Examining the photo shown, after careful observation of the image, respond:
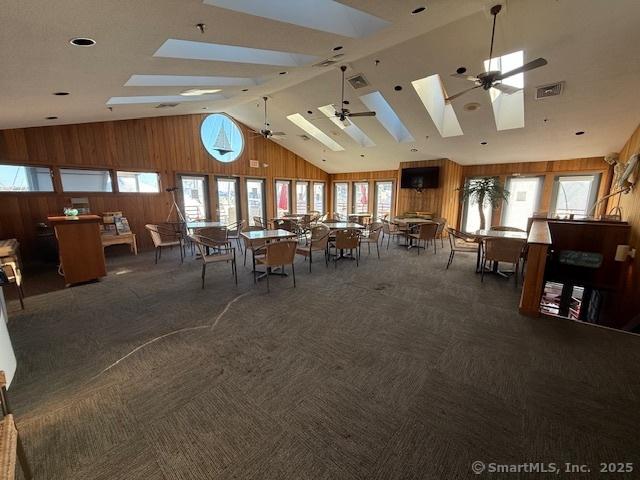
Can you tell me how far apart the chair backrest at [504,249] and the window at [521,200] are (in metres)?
4.83

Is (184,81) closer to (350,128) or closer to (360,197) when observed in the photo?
(350,128)

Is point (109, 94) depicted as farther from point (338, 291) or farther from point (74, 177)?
point (338, 291)

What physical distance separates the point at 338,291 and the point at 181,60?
356cm

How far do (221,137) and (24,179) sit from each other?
4680 millimetres

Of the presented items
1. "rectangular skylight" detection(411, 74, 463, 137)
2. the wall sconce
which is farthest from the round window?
the wall sconce

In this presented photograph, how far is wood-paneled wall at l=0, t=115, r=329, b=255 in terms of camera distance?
514 centimetres

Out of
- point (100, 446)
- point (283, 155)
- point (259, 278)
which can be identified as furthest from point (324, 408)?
point (283, 155)

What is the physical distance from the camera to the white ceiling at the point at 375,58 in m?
2.13

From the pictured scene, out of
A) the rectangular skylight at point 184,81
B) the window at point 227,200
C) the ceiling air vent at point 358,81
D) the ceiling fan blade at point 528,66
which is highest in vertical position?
the ceiling air vent at point 358,81

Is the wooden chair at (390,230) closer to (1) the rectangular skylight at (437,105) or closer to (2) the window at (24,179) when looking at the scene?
(1) the rectangular skylight at (437,105)

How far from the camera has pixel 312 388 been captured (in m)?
2.05

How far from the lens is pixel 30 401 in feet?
6.32

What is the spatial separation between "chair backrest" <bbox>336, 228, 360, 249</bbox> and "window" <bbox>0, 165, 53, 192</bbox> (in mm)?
6089

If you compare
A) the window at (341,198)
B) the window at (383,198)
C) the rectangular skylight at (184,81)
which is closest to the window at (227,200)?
the rectangular skylight at (184,81)
